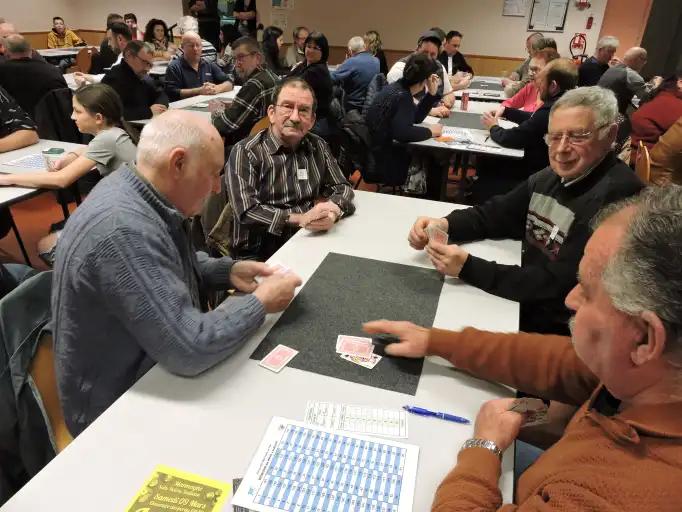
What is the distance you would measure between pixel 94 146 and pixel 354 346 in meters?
1.99

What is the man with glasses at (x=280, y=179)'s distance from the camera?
6.91 feet

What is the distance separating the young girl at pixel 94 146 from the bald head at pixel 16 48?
7.40 feet

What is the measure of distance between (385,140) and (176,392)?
2.94 m

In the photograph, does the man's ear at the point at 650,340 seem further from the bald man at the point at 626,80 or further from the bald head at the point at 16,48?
the bald man at the point at 626,80

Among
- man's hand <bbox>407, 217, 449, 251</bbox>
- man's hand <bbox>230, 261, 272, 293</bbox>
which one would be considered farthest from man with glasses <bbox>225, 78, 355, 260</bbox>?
man's hand <bbox>230, 261, 272, 293</bbox>

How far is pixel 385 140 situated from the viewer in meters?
3.65

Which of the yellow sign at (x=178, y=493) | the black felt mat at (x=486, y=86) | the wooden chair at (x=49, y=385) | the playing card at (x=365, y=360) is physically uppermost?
the black felt mat at (x=486, y=86)

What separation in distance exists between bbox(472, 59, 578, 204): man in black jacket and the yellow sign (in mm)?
3069

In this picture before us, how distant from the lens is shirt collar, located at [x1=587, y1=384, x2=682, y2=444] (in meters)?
0.69

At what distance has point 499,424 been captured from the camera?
968mm

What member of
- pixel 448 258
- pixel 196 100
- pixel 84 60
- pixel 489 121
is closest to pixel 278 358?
pixel 448 258

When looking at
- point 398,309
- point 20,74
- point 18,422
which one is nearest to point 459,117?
point 398,309

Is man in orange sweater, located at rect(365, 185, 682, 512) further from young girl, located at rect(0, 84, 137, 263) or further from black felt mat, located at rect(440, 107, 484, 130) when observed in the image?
black felt mat, located at rect(440, 107, 484, 130)

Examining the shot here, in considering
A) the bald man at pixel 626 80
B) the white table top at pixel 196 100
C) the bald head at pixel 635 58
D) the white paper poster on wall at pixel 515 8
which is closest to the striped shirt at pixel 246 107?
the white table top at pixel 196 100
